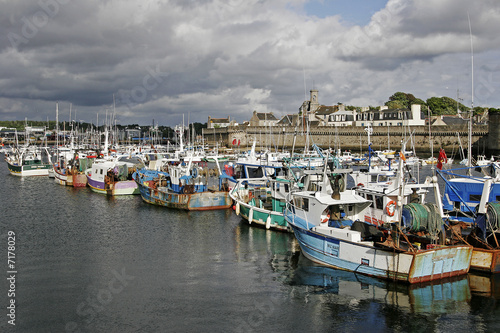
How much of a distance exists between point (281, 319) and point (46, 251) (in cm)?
1540

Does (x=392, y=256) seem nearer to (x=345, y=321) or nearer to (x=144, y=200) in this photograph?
(x=345, y=321)

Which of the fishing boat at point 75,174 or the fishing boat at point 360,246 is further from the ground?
the fishing boat at point 75,174

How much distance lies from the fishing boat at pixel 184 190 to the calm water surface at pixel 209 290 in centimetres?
603

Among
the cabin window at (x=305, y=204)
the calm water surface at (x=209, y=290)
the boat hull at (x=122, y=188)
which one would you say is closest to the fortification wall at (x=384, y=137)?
the boat hull at (x=122, y=188)

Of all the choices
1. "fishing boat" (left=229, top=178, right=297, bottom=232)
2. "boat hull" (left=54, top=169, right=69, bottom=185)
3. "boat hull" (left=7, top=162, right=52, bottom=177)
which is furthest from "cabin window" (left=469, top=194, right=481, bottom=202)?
"boat hull" (left=7, top=162, right=52, bottom=177)

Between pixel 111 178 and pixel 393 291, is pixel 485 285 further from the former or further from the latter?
pixel 111 178

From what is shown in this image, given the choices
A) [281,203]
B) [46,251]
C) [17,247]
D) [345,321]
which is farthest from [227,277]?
[17,247]

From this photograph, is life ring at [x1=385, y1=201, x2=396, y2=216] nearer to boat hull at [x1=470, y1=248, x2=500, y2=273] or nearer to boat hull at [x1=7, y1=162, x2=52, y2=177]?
boat hull at [x1=470, y1=248, x2=500, y2=273]

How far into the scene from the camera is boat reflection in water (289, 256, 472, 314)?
16.9 metres

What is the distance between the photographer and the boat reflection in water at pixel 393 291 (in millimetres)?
16891

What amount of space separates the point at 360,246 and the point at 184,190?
2048 cm

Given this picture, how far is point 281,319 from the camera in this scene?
16.0 m

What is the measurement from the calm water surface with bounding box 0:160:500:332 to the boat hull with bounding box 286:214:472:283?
421mm

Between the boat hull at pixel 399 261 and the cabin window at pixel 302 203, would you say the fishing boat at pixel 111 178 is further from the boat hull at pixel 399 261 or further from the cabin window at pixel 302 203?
the boat hull at pixel 399 261
